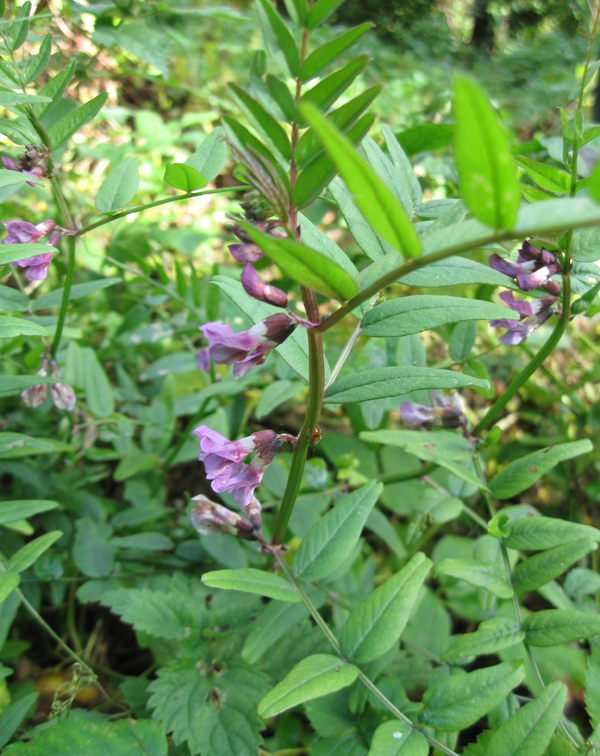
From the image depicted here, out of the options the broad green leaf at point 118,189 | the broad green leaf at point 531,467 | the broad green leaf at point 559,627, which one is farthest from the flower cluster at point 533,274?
the broad green leaf at point 118,189

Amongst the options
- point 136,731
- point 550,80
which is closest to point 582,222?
point 136,731

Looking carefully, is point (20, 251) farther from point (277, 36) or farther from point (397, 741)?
point (397, 741)

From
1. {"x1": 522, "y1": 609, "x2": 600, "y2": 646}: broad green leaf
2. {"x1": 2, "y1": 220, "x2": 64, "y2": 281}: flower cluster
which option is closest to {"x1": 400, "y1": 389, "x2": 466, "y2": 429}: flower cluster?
{"x1": 522, "y1": 609, "x2": 600, "y2": 646}: broad green leaf

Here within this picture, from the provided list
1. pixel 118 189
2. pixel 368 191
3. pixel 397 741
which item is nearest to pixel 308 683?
pixel 397 741

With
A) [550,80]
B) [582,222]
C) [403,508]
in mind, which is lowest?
[403,508]

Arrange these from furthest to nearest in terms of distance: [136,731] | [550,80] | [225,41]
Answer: [550,80] → [225,41] → [136,731]

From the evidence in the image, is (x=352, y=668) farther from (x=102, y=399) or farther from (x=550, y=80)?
(x=550, y=80)

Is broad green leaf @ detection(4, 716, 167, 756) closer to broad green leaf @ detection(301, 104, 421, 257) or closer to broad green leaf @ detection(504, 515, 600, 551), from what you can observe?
broad green leaf @ detection(504, 515, 600, 551)
